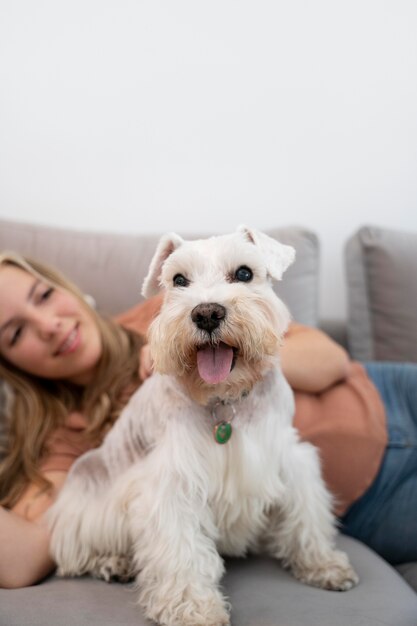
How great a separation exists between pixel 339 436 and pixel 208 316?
72 cm

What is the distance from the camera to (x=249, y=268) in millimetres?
1094

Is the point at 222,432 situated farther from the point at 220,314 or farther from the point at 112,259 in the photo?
the point at 112,259

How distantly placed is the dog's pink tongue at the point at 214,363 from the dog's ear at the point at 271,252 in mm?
190

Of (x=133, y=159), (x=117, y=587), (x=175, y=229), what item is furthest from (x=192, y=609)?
(x=133, y=159)

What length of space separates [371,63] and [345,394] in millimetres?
1285

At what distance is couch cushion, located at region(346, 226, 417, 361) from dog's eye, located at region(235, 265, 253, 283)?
1.09m

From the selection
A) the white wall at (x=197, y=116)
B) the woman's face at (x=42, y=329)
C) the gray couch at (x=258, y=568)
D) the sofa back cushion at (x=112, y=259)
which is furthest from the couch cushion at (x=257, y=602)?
the white wall at (x=197, y=116)

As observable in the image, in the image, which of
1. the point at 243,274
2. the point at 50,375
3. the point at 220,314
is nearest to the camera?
the point at 220,314

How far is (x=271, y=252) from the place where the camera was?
1.12 m

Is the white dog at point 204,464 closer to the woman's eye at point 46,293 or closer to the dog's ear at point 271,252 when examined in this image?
the dog's ear at point 271,252

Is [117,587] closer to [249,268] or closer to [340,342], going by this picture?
[249,268]

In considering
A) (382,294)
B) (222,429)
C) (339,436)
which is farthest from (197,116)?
(222,429)

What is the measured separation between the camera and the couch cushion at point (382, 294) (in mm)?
2020

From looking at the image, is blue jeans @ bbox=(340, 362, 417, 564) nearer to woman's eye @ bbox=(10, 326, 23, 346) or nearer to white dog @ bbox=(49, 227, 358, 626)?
white dog @ bbox=(49, 227, 358, 626)
